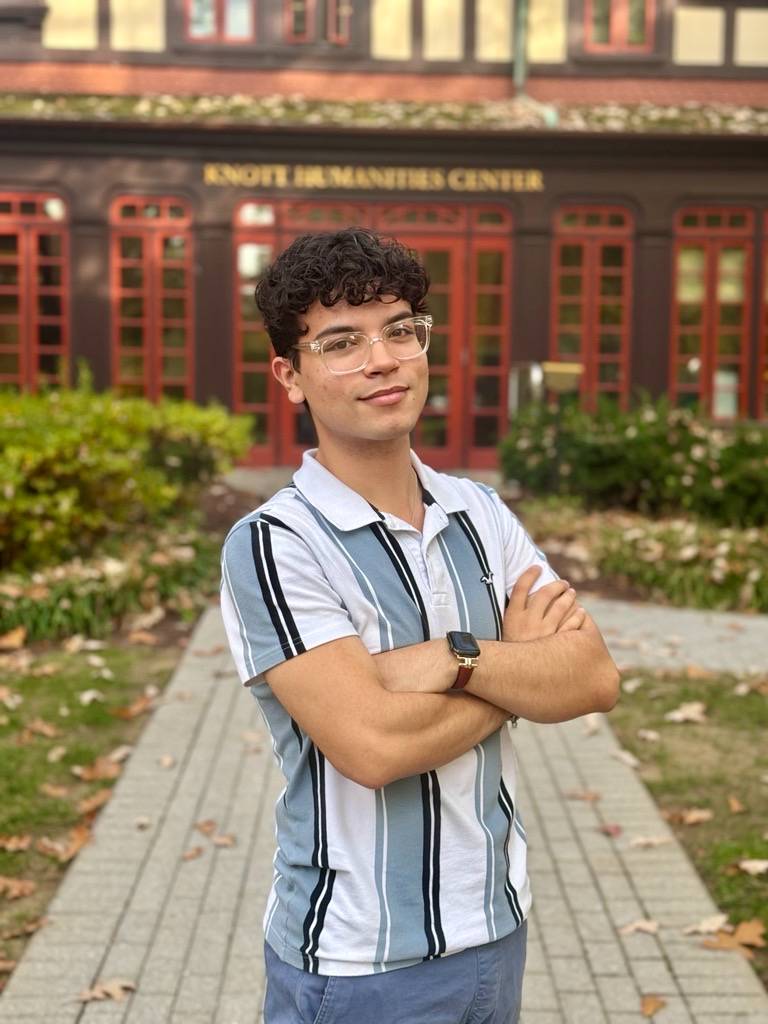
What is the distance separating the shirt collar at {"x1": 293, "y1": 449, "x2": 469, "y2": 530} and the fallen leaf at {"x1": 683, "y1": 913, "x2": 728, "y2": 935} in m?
2.90

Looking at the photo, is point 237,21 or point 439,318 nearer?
point 439,318

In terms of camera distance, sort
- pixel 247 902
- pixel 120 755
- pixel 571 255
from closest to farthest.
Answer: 1. pixel 247 902
2. pixel 120 755
3. pixel 571 255

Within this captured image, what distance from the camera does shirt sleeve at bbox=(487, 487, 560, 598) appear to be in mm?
2699

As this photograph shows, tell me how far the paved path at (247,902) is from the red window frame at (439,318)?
11.2m

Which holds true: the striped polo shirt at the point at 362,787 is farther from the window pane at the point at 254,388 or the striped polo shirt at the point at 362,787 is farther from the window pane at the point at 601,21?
the window pane at the point at 601,21

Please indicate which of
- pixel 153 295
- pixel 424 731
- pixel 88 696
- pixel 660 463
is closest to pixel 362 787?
pixel 424 731

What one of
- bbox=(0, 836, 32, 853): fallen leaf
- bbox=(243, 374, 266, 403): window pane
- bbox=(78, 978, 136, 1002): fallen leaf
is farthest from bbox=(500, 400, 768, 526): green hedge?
bbox=(78, 978, 136, 1002): fallen leaf

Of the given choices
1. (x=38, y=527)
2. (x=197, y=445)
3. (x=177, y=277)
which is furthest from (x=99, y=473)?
(x=177, y=277)

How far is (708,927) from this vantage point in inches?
192

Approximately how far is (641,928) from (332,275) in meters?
3.31

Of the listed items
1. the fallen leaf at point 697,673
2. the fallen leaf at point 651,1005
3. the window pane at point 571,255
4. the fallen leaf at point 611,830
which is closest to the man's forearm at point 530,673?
the fallen leaf at point 651,1005

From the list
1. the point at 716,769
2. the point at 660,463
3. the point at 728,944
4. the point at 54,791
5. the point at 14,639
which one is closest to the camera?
the point at 728,944

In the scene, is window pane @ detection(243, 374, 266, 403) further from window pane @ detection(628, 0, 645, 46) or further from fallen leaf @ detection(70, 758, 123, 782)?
fallen leaf @ detection(70, 758, 123, 782)

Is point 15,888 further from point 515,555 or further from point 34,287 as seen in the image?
point 34,287
